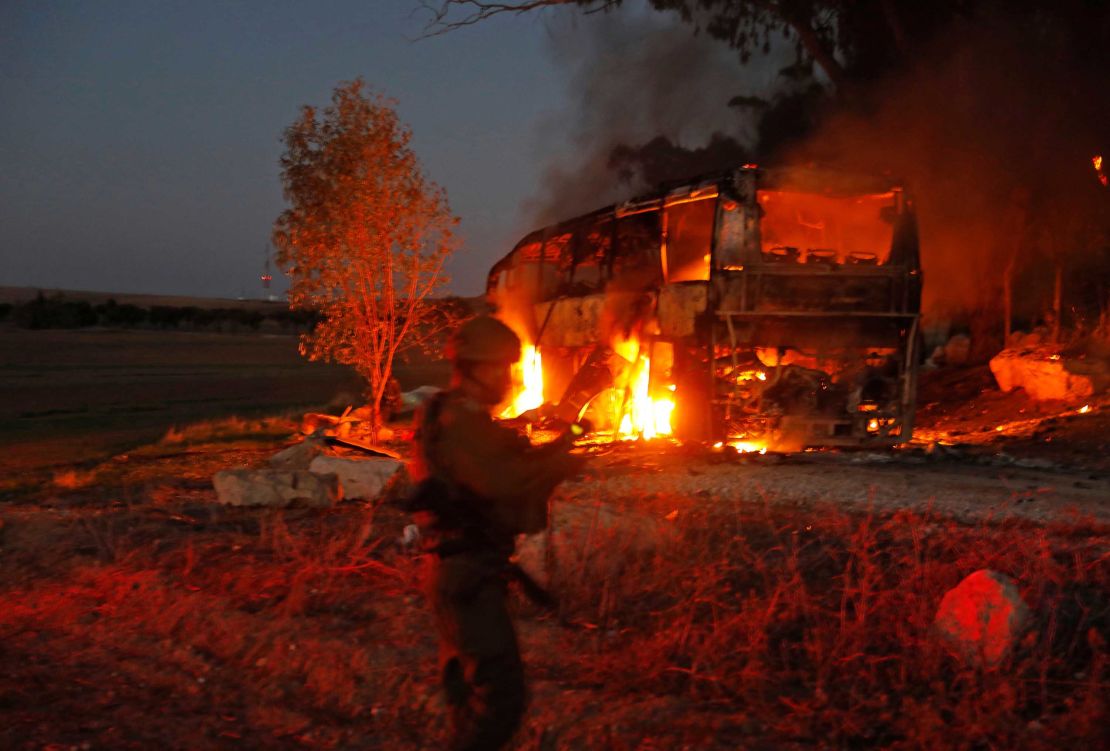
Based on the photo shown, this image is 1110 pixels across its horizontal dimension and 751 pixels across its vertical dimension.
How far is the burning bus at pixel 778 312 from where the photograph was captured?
11.4m

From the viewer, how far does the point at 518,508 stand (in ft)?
10.5

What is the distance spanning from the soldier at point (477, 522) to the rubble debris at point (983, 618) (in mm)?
2566

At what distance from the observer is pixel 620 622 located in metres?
5.46

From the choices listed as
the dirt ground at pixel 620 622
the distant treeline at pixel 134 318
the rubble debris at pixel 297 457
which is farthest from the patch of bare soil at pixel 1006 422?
the distant treeline at pixel 134 318

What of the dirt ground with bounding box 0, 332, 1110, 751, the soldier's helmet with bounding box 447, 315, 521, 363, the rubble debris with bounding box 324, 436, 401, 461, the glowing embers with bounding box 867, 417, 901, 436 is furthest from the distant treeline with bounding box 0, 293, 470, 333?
the soldier's helmet with bounding box 447, 315, 521, 363

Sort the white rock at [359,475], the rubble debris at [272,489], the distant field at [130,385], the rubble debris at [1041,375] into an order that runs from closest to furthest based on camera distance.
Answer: the rubble debris at [272,489]
the white rock at [359,475]
the rubble debris at [1041,375]
the distant field at [130,385]

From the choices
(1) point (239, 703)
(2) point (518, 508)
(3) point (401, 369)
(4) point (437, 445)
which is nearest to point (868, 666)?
(2) point (518, 508)

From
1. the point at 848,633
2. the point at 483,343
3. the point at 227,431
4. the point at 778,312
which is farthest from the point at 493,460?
the point at 227,431

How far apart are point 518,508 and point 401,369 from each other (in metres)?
40.5

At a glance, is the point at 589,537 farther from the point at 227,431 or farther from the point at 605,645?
the point at 227,431

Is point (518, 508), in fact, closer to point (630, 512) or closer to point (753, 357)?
point (630, 512)

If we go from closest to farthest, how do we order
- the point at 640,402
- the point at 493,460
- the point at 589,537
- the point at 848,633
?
1. the point at 493,460
2. the point at 848,633
3. the point at 589,537
4. the point at 640,402

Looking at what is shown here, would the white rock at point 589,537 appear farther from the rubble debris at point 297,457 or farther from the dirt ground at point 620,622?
the rubble debris at point 297,457

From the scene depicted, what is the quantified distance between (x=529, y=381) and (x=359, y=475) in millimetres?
6564
